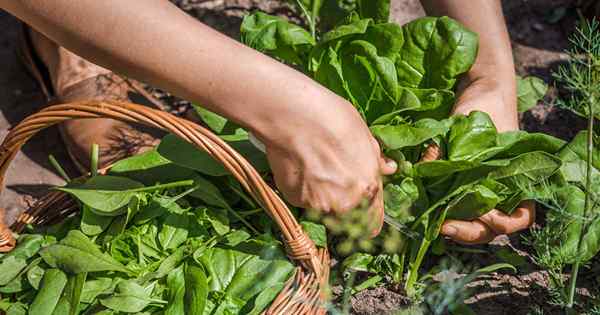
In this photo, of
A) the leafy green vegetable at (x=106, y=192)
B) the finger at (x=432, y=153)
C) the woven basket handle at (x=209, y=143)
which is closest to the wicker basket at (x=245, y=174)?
the woven basket handle at (x=209, y=143)

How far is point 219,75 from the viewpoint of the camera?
94cm

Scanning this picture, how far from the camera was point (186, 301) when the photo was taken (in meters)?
1.08

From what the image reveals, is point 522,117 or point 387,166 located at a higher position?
point 387,166

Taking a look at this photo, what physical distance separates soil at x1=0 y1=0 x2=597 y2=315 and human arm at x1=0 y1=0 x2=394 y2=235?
39cm

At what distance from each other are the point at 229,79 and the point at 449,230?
480 millimetres

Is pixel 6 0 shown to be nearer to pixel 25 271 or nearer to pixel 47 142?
pixel 25 271

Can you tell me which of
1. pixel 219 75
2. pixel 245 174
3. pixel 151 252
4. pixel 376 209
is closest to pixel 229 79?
pixel 219 75

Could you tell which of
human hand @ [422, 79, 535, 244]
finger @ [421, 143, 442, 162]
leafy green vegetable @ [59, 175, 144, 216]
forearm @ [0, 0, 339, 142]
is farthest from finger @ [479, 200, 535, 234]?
leafy green vegetable @ [59, 175, 144, 216]

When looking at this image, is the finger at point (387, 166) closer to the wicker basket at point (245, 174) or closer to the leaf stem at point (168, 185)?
the wicker basket at point (245, 174)

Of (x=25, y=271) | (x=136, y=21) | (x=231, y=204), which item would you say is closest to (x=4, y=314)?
(x=25, y=271)

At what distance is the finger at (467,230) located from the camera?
1190mm

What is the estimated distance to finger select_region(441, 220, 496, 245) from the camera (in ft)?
3.90

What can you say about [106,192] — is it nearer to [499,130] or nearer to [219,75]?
[219,75]

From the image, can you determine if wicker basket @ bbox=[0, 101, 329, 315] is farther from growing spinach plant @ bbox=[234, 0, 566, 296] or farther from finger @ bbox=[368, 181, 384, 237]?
growing spinach plant @ bbox=[234, 0, 566, 296]
